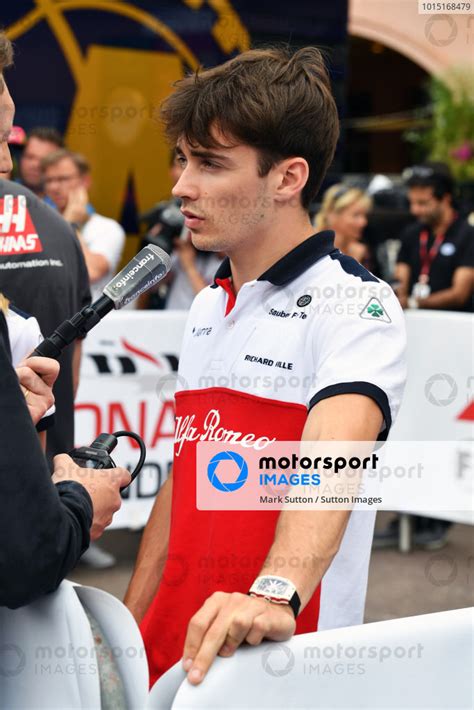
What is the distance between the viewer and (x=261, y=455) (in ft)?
6.75

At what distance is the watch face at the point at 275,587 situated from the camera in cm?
162

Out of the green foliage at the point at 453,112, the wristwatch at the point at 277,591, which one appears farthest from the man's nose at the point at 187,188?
the green foliage at the point at 453,112

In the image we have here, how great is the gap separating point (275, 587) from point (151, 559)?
2.29 ft

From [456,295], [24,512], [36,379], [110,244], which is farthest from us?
[456,295]

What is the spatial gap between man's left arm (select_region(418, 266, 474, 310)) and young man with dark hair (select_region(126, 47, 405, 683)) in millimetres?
4921

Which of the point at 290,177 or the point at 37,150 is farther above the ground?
the point at 290,177

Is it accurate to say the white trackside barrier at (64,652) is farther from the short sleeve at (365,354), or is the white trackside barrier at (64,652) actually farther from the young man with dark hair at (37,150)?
the young man with dark hair at (37,150)

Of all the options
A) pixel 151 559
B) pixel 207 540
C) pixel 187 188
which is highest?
pixel 187 188

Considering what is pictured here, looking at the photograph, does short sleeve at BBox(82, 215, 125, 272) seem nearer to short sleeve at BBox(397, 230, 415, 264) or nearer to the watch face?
short sleeve at BBox(397, 230, 415, 264)

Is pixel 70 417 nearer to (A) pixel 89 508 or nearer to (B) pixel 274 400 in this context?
(B) pixel 274 400

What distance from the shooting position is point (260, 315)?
7.01 feet

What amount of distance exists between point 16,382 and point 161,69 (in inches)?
265

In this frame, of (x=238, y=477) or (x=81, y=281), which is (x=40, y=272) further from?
(x=238, y=477)

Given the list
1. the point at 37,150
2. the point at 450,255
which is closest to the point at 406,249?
the point at 450,255
